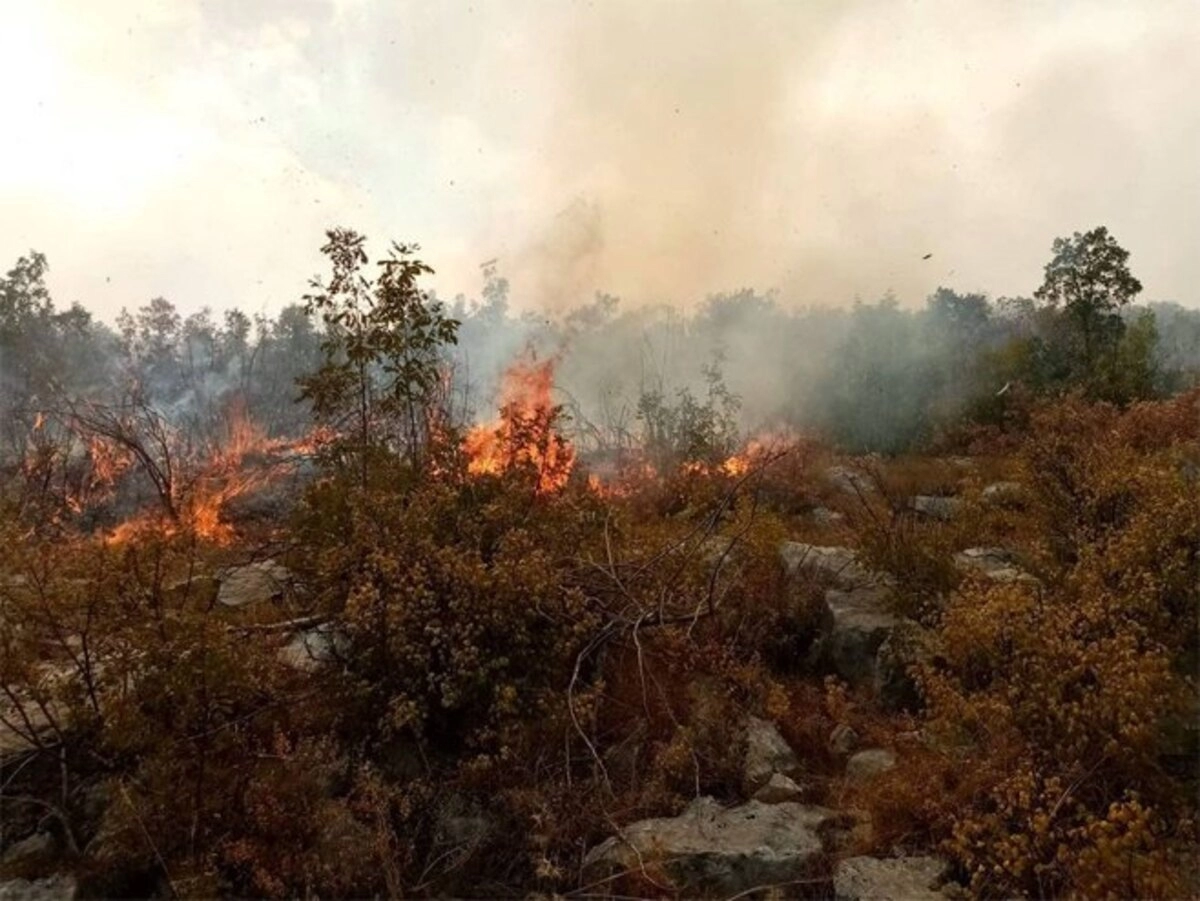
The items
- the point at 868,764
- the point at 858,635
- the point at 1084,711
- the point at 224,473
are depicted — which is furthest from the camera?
the point at 224,473

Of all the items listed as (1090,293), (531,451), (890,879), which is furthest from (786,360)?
(890,879)

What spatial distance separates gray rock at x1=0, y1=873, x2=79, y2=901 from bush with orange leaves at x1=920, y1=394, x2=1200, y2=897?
4816mm

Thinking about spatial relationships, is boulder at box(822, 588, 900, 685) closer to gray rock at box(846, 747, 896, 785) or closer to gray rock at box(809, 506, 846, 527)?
gray rock at box(846, 747, 896, 785)

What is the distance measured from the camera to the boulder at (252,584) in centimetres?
827

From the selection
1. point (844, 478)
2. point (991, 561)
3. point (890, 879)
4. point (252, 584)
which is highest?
point (844, 478)

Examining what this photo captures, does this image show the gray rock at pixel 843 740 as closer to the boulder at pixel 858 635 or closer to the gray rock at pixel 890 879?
the boulder at pixel 858 635

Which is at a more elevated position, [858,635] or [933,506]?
[933,506]

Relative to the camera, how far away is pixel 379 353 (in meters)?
9.05

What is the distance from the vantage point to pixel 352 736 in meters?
6.15

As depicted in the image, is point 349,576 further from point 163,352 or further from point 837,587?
point 163,352

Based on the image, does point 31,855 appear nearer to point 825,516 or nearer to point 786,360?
point 825,516

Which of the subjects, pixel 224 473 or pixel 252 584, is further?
pixel 224 473

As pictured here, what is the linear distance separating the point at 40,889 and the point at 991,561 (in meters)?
8.37

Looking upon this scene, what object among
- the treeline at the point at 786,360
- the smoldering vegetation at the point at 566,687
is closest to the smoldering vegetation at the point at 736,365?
the treeline at the point at 786,360
